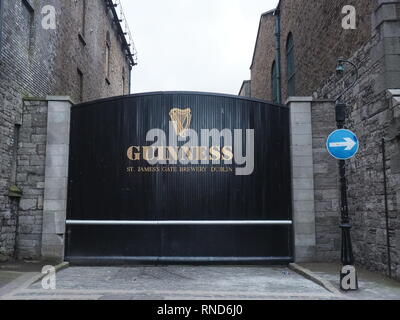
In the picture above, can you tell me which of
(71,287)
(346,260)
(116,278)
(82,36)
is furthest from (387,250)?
(82,36)

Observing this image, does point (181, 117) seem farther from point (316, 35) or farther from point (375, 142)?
point (316, 35)

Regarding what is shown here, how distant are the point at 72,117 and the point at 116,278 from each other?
4.76 meters

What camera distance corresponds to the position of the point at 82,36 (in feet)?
57.2

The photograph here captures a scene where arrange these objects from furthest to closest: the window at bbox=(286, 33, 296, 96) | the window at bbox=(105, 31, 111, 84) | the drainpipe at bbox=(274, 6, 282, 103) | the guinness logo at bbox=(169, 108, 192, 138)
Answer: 1. the window at bbox=(105, 31, 111, 84)
2. the drainpipe at bbox=(274, 6, 282, 103)
3. the window at bbox=(286, 33, 296, 96)
4. the guinness logo at bbox=(169, 108, 192, 138)

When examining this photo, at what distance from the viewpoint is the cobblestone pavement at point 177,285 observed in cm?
738

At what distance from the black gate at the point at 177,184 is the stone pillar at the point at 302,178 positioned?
255 millimetres

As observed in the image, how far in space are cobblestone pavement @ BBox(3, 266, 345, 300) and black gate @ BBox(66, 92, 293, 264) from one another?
638 mm

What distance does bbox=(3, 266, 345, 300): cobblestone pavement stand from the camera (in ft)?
24.2

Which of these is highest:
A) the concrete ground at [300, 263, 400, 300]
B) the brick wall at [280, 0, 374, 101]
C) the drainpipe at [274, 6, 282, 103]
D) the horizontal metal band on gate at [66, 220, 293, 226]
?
the drainpipe at [274, 6, 282, 103]

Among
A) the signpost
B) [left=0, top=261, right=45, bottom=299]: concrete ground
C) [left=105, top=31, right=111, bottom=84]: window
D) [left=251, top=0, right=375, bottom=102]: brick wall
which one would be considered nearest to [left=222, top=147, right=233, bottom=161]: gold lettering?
the signpost

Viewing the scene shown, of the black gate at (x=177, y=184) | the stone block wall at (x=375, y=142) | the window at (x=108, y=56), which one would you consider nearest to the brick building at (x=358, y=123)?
the stone block wall at (x=375, y=142)

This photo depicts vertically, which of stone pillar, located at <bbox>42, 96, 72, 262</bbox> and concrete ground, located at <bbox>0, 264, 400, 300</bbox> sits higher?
stone pillar, located at <bbox>42, 96, 72, 262</bbox>

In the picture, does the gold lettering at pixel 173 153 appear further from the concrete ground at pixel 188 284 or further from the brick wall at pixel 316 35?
the brick wall at pixel 316 35

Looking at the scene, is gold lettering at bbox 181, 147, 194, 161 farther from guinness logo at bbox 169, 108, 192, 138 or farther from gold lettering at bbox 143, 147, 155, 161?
gold lettering at bbox 143, 147, 155, 161
